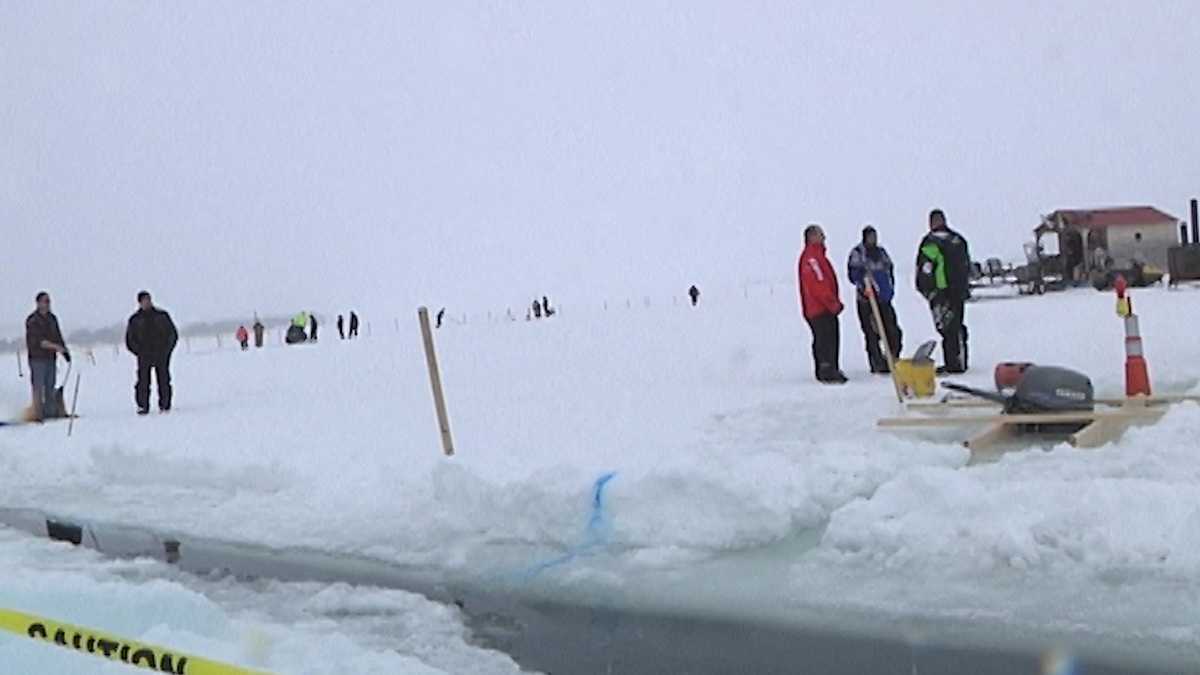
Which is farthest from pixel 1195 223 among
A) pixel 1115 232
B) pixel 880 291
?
pixel 880 291

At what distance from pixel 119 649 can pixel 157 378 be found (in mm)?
13061

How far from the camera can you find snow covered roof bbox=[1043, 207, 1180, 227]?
42.4m

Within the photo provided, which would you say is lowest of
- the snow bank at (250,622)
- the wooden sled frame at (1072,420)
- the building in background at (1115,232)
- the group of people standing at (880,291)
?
the snow bank at (250,622)

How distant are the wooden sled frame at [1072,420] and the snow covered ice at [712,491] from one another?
142mm

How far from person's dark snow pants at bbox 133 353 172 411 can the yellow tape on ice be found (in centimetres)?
1205

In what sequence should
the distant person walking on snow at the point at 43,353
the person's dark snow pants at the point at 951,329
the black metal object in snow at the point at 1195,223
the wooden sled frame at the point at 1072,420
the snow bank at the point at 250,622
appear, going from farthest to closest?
the black metal object in snow at the point at 1195,223, the distant person walking on snow at the point at 43,353, the person's dark snow pants at the point at 951,329, the wooden sled frame at the point at 1072,420, the snow bank at the point at 250,622

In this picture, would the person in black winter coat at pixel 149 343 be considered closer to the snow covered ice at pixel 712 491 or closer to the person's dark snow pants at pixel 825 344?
the snow covered ice at pixel 712 491

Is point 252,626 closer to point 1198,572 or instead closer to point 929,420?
point 1198,572

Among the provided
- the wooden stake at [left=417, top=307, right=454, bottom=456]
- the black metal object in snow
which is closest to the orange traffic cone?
the wooden stake at [left=417, top=307, right=454, bottom=456]

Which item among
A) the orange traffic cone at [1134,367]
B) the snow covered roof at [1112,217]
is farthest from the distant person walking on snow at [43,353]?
the snow covered roof at [1112,217]

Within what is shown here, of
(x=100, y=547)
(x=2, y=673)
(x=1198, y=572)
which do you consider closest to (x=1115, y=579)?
(x=1198, y=572)

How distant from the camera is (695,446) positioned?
Result: 8391 millimetres

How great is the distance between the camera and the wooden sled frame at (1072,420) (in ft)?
24.3

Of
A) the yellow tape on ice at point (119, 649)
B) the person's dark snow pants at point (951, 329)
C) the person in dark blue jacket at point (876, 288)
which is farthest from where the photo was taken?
the person in dark blue jacket at point (876, 288)
